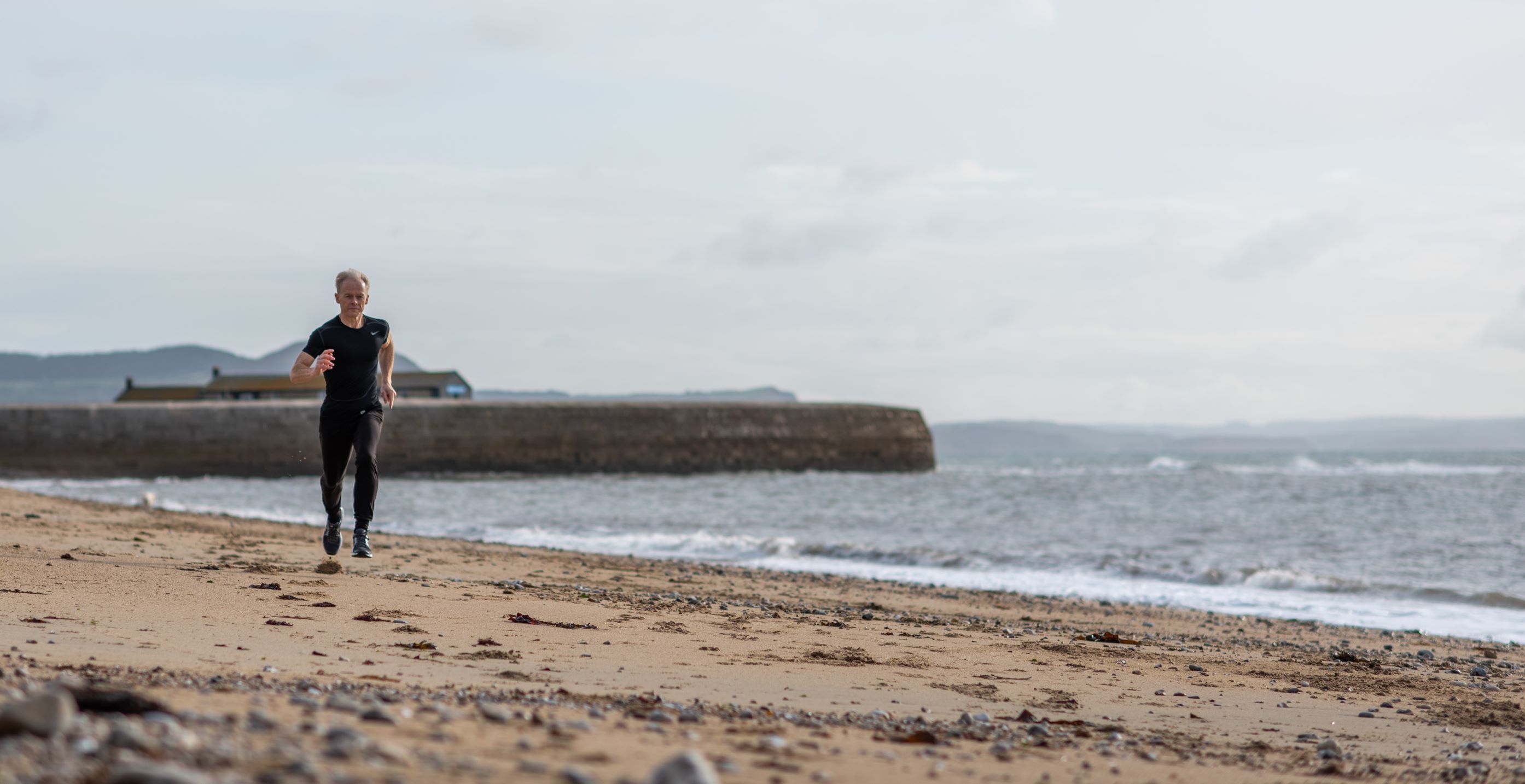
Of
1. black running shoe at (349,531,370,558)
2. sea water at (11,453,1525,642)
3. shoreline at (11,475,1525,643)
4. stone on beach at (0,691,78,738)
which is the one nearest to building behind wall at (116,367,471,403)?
sea water at (11,453,1525,642)

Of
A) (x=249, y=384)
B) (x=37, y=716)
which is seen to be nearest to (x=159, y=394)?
(x=249, y=384)

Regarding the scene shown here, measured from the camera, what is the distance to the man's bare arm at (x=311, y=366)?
618 centimetres

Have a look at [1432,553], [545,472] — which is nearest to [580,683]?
[1432,553]

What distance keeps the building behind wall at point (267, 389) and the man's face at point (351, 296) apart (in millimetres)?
37275

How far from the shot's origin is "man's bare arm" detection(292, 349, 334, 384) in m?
6.18

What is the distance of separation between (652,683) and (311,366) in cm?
315

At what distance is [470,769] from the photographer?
2223mm

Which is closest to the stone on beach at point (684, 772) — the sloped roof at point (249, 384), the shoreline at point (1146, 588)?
the shoreline at point (1146, 588)

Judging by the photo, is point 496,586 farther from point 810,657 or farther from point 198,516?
Answer: point 198,516

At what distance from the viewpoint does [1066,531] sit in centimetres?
1555

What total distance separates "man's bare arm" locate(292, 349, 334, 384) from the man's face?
23cm

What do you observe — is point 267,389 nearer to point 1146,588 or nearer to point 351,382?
point 1146,588

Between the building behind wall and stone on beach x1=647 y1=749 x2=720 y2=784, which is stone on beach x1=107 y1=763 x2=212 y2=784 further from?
the building behind wall

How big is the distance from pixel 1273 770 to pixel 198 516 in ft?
40.3
